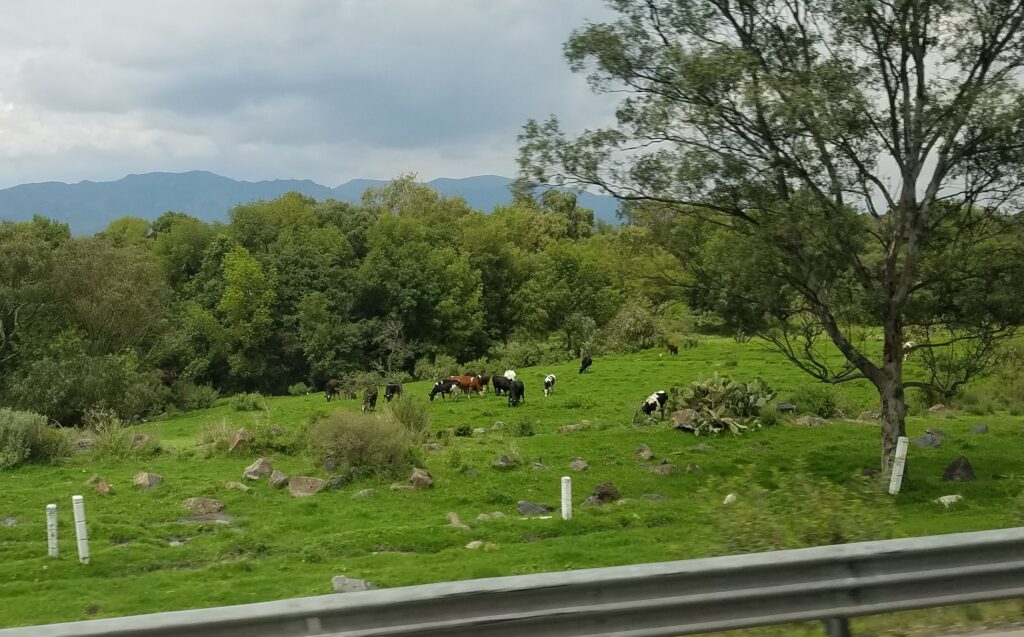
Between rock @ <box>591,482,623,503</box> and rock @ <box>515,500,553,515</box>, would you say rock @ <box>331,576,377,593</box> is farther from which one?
rock @ <box>591,482,623,503</box>

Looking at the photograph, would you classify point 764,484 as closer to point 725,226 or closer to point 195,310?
point 725,226

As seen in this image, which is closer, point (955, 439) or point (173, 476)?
point (173, 476)

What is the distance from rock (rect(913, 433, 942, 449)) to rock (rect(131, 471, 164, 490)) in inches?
750

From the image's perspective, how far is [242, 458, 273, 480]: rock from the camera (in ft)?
64.3

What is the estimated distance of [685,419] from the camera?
24.6m

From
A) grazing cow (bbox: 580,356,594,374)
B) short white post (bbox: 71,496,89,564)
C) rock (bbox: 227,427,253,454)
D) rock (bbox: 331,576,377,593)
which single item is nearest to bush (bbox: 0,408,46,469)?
rock (bbox: 227,427,253,454)

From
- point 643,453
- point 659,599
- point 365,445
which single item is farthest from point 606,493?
point 659,599

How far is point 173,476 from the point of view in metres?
20.3

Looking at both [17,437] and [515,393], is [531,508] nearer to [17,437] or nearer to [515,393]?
[17,437]

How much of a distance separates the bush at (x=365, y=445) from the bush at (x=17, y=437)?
8.96m

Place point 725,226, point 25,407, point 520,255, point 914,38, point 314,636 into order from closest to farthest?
point 314,636, point 914,38, point 725,226, point 25,407, point 520,255

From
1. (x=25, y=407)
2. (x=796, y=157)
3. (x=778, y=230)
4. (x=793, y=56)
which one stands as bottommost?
(x=25, y=407)

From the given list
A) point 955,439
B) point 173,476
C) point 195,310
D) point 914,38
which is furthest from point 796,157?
point 195,310

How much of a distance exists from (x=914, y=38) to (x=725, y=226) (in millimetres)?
4756
